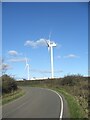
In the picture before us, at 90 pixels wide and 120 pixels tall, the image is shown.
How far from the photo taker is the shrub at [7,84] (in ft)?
148

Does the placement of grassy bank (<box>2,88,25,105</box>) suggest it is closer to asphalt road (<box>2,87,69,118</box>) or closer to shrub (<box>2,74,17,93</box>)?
asphalt road (<box>2,87,69,118</box>)

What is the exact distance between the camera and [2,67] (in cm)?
4859

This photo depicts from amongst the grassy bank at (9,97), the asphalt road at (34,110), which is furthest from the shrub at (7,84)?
the asphalt road at (34,110)

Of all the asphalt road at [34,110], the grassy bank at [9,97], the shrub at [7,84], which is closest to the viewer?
the asphalt road at [34,110]

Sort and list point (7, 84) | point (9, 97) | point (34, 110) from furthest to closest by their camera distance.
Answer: point (7, 84) < point (9, 97) < point (34, 110)

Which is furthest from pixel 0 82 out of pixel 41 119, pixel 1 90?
pixel 41 119

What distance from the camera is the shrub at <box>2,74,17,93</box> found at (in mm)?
45031

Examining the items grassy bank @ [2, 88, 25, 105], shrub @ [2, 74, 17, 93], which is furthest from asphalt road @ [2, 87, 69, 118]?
shrub @ [2, 74, 17, 93]

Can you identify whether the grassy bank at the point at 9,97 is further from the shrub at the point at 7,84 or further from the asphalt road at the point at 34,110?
the shrub at the point at 7,84

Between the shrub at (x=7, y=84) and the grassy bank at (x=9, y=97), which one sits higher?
the shrub at (x=7, y=84)

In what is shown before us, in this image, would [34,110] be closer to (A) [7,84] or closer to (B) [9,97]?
(B) [9,97]

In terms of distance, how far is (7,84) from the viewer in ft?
154

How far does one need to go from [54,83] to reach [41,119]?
55.5 metres

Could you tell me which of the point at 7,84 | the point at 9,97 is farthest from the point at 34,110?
the point at 7,84
